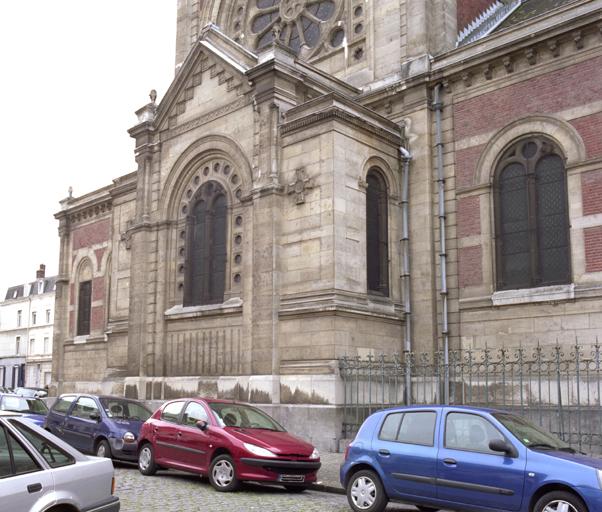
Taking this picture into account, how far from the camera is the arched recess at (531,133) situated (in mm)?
17750

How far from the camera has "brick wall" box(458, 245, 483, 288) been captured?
1917 cm

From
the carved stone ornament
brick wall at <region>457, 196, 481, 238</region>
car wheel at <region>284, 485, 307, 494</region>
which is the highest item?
the carved stone ornament

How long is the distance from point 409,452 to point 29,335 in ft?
206

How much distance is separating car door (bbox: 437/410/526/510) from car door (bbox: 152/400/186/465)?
217 inches

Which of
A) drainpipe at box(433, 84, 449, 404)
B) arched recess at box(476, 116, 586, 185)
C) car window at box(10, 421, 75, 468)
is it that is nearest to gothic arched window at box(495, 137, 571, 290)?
arched recess at box(476, 116, 586, 185)

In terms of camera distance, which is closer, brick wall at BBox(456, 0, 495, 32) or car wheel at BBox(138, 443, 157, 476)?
car wheel at BBox(138, 443, 157, 476)

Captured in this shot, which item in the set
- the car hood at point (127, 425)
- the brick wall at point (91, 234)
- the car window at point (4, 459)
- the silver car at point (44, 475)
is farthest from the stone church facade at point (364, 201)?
the car window at point (4, 459)

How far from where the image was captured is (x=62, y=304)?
32.9m

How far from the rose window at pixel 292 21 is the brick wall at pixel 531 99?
720 cm

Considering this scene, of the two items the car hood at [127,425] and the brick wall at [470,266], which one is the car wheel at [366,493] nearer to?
the car hood at [127,425]

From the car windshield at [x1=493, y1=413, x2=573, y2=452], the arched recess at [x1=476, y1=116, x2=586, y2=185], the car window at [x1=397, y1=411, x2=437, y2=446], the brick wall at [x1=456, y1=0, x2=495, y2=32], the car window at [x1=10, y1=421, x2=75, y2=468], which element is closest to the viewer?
the car window at [x1=10, y1=421, x2=75, y2=468]

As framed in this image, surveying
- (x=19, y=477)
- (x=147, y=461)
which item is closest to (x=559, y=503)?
(x=19, y=477)

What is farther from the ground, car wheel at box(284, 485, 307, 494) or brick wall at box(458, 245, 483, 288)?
brick wall at box(458, 245, 483, 288)

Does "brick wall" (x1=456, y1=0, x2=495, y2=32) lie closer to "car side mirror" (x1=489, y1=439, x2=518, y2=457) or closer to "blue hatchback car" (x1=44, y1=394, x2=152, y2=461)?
"blue hatchback car" (x1=44, y1=394, x2=152, y2=461)
